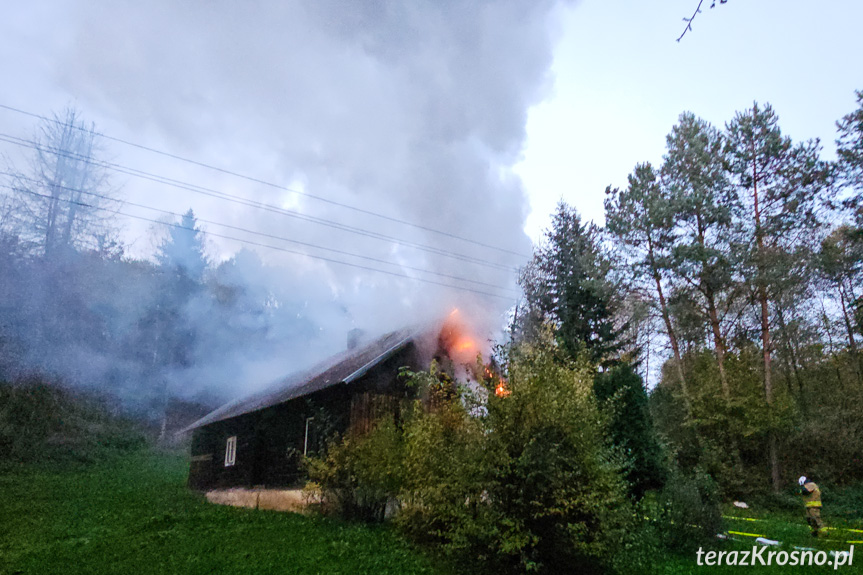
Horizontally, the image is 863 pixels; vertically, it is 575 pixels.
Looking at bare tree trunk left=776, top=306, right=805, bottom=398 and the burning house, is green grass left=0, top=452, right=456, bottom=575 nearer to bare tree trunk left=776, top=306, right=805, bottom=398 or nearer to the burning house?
the burning house

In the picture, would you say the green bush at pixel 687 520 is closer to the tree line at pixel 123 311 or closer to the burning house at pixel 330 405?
the burning house at pixel 330 405

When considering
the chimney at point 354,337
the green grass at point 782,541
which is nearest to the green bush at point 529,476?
the green grass at point 782,541

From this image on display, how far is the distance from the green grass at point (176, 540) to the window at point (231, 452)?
7.87ft

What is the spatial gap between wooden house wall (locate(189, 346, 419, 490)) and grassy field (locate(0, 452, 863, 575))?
2.00 meters

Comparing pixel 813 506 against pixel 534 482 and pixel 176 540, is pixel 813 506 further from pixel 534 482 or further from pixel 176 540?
pixel 176 540

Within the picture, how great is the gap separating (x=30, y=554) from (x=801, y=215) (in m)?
26.4

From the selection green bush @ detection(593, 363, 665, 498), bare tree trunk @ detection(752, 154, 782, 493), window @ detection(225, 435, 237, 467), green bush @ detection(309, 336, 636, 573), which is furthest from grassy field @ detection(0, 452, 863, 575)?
bare tree trunk @ detection(752, 154, 782, 493)

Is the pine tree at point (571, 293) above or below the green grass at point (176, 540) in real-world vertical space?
above

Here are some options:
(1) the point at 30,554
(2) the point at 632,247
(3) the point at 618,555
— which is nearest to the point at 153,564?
(1) the point at 30,554

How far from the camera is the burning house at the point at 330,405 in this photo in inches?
638

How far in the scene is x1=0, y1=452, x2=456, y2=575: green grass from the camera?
955 centimetres

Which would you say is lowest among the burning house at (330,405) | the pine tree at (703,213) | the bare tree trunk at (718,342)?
the burning house at (330,405)

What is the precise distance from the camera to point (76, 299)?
29406mm

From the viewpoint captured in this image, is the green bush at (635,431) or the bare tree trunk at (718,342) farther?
the bare tree trunk at (718,342)
